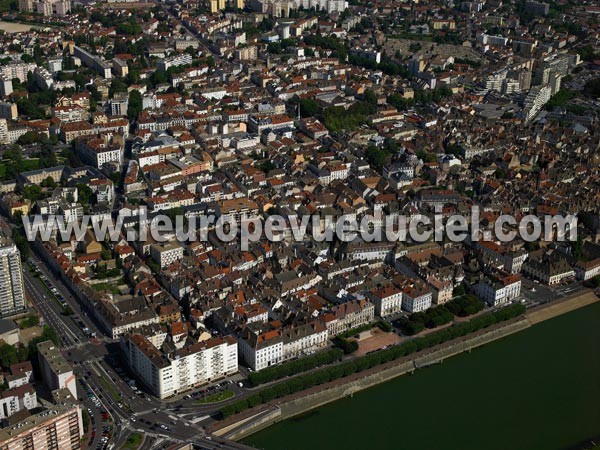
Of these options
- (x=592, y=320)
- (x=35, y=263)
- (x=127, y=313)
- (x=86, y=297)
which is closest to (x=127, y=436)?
(x=127, y=313)

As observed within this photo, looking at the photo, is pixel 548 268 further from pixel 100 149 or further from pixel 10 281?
pixel 100 149

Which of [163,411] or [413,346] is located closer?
[163,411]

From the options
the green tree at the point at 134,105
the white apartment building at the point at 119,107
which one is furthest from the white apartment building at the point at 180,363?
the white apartment building at the point at 119,107

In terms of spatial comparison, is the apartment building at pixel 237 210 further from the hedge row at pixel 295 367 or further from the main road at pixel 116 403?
the hedge row at pixel 295 367

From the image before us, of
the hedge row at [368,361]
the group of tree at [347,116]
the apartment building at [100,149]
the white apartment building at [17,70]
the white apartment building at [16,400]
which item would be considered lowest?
the hedge row at [368,361]

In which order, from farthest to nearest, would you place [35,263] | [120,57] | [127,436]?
[120,57]
[35,263]
[127,436]

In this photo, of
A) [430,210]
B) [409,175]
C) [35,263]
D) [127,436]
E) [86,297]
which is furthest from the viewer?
[409,175]

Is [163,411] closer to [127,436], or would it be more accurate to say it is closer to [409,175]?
[127,436]

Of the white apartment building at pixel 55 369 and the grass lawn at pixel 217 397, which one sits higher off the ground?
the white apartment building at pixel 55 369

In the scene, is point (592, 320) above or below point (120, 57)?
below
